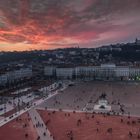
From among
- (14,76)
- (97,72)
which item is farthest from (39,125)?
(97,72)

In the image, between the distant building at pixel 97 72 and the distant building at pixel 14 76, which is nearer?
the distant building at pixel 14 76

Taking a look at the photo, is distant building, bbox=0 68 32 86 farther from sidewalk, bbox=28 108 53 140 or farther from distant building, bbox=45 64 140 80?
sidewalk, bbox=28 108 53 140

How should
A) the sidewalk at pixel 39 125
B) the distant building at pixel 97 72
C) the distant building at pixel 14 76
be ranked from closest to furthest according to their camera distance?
the sidewalk at pixel 39 125
the distant building at pixel 14 76
the distant building at pixel 97 72

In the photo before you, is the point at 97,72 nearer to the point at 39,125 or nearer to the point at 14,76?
the point at 14,76

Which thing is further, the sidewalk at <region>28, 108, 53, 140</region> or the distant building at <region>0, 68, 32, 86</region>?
the distant building at <region>0, 68, 32, 86</region>

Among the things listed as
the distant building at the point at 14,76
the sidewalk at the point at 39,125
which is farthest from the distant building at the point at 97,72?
the sidewalk at the point at 39,125

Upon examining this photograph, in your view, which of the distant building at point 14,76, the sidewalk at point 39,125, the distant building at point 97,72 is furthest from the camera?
the distant building at point 97,72

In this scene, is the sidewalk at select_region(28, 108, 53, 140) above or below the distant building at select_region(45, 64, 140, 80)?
below

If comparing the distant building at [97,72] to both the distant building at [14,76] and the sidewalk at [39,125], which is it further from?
the sidewalk at [39,125]

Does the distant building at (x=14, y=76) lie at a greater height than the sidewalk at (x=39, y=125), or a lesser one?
greater

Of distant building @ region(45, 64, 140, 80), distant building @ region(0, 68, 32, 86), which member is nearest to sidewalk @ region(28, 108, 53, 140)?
distant building @ region(0, 68, 32, 86)

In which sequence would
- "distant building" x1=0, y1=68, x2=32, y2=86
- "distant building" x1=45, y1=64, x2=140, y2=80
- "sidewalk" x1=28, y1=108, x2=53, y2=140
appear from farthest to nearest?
"distant building" x1=45, y1=64, x2=140, y2=80
"distant building" x1=0, y1=68, x2=32, y2=86
"sidewalk" x1=28, y1=108, x2=53, y2=140
